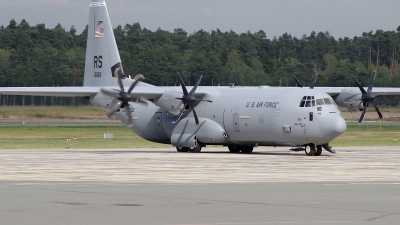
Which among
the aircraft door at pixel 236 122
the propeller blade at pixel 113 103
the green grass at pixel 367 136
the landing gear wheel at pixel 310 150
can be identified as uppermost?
the propeller blade at pixel 113 103

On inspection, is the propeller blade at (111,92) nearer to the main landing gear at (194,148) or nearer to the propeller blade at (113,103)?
the propeller blade at (113,103)

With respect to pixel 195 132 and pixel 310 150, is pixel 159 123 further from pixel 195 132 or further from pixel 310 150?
pixel 310 150

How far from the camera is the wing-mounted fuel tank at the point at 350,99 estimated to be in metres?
40.0

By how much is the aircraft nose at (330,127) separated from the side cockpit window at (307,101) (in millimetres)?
893

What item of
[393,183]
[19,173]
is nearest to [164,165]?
[19,173]

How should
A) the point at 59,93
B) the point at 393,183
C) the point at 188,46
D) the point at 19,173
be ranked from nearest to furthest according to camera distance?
the point at 393,183 < the point at 19,173 < the point at 59,93 < the point at 188,46

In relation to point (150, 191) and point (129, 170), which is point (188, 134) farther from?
point (150, 191)

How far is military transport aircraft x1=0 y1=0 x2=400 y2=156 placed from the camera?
3484 cm

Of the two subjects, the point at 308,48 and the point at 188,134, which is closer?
the point at 188,134

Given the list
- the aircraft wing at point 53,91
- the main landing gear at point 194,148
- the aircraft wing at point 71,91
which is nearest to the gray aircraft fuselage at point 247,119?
the main landing gear at point 194,148

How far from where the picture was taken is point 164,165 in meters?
27.5

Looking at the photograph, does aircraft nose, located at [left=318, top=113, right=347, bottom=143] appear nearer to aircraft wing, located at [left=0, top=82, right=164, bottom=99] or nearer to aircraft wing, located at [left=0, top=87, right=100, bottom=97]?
aircraft wing, located at [left=0, top=82, right=164, bottom=99]

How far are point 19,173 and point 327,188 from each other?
10021 mm

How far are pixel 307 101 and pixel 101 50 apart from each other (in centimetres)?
1389
